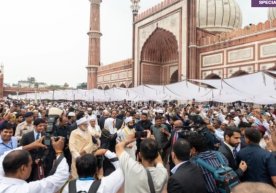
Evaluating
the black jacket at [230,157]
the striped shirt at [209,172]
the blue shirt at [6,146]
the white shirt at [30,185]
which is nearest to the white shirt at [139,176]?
the striped shirt at [209,172]

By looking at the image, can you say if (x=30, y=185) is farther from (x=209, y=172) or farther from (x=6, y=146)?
(x=6, y=146)

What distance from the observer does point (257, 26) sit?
55.9ft

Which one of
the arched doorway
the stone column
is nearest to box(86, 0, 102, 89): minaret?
the arched doorway

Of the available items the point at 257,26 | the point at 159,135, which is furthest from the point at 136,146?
the point at 257,26

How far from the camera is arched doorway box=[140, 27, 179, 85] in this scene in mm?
25844

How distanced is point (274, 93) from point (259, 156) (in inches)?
204

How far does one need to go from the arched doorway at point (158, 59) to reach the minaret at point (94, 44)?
11.0 meters

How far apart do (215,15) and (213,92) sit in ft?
52.2

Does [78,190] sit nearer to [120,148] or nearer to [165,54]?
[120,148]

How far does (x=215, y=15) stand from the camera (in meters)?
24.9

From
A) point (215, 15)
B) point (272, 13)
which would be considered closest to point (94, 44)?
point (215, 15)

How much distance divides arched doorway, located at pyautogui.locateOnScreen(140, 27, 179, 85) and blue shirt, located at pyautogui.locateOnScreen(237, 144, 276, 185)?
23.1 m

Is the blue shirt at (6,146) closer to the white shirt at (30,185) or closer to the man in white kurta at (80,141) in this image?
the man in white kurta at (80,141)

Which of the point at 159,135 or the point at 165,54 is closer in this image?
the point at 159,135
